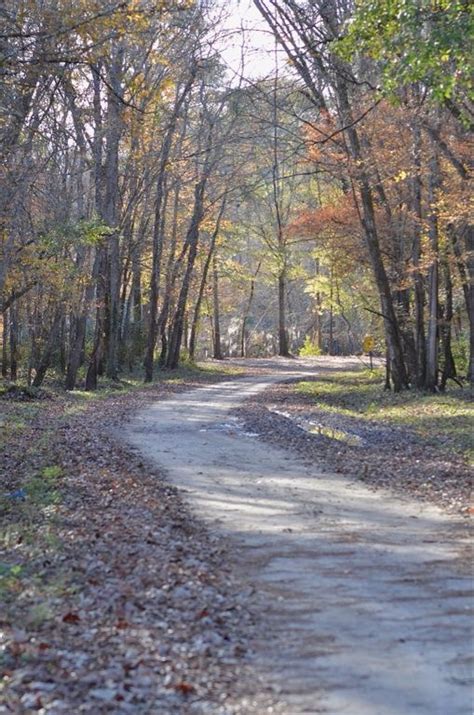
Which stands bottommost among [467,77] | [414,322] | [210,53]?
[414,322]

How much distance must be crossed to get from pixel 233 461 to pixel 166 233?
30750 mm

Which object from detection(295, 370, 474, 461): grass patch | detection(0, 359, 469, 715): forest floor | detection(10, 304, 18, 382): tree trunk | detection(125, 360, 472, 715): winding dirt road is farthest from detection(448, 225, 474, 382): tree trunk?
detection(10, 304, 18, 382): tree trunk

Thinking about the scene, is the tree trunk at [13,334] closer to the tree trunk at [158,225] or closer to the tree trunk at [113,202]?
the tree trunk at [113,202]

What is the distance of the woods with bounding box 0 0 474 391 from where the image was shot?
37.2 feet

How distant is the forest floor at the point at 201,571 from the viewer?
478 cm

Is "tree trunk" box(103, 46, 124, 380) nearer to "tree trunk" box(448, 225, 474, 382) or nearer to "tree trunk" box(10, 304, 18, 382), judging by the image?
"tree trunk" box(10, 304, 18, 382)

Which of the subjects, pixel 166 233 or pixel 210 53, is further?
pixel 166 233

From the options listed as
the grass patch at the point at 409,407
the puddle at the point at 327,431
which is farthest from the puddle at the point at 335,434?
the grass patch at the point at 409,407

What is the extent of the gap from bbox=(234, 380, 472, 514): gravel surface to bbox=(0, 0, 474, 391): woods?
5337 millimetres

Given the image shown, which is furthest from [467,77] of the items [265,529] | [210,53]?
[210,53]

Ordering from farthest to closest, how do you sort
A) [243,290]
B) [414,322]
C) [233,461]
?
[243,290], [414,322], [233,461]

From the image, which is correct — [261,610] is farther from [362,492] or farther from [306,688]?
[362,492]

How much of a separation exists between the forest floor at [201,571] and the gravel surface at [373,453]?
0.26 ft

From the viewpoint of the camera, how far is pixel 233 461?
12.5 metres
